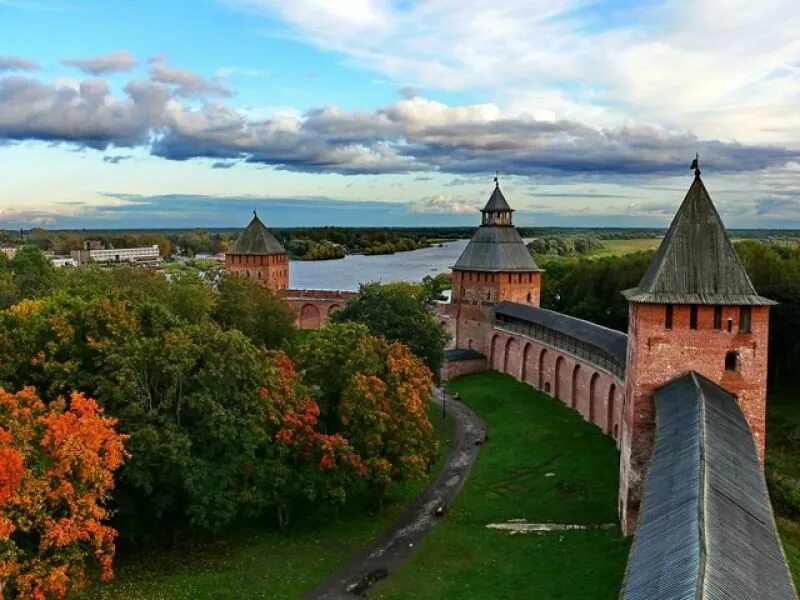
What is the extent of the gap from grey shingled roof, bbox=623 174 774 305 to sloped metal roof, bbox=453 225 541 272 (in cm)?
2723

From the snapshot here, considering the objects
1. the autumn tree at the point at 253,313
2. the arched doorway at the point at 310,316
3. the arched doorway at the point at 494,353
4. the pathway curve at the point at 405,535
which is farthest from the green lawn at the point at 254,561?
the arched doorway at the point at 310,316

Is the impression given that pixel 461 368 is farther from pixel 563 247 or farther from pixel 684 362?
pixel 563 247

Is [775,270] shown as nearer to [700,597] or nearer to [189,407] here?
[189,407]

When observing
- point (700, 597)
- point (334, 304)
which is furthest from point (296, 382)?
point (334, 304)

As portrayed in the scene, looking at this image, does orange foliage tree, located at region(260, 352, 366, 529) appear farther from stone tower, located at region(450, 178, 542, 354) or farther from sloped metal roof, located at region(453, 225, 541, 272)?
sloped metal roof, located at region(453, 225, 541, 272)

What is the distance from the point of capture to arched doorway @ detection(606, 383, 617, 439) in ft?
105

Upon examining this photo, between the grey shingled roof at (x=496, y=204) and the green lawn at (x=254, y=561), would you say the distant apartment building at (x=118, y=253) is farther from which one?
the green lawn at (x=254, y=561)

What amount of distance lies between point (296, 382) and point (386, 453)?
148 inches

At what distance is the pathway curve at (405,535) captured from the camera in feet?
66.6

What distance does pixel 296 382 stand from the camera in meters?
25.0

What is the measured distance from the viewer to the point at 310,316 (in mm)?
66875

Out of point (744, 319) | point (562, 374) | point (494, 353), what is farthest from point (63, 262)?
point (744, 319)

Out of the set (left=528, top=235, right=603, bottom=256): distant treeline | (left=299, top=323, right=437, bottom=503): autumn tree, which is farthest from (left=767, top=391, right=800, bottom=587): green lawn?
(left=528, top=235, right=603, bottom=256): distant treeline

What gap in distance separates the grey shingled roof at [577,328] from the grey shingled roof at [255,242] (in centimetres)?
2199
